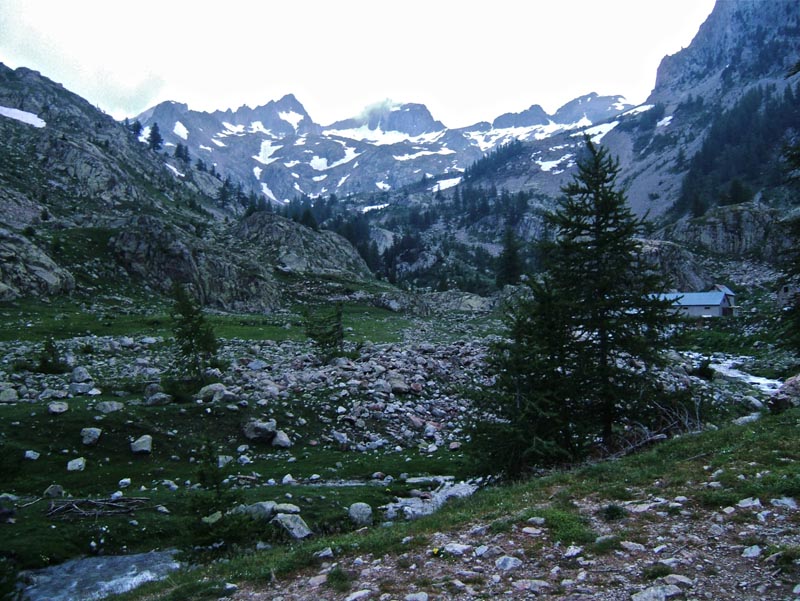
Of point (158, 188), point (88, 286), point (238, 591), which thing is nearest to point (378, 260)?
point (158, 188)

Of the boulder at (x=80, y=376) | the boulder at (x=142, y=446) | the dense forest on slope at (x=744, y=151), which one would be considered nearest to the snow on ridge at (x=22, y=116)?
the boulder at (x=80, y=376)

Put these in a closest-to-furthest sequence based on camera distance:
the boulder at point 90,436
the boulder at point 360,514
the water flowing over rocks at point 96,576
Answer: the water flowing over rocks at point 96,576 → the boulder at point 360,514 → the boulder at point 90,436

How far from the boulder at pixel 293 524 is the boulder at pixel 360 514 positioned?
146 centimetres

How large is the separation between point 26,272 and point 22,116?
108548 mm

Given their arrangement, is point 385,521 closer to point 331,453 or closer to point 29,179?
point 331,453

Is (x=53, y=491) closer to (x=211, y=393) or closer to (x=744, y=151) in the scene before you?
(x=211, y=393)

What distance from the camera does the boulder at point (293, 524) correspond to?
12148 mm

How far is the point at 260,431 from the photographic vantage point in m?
19.5

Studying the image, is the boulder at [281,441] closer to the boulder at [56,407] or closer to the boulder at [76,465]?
the boulder at [76,465]

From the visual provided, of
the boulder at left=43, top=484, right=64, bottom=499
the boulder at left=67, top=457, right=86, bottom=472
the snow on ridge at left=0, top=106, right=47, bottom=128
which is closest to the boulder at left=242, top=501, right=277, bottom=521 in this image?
the boulder at left=43, top=484, right=64, bottom=499

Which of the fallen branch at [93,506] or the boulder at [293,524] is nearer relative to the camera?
the boulder at [293,524]

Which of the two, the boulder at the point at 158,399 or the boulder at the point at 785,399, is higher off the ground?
the boulder at the point at 158,399

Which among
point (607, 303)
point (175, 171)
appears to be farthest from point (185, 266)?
point (175, 171)

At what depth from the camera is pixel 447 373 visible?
29.7 metres
